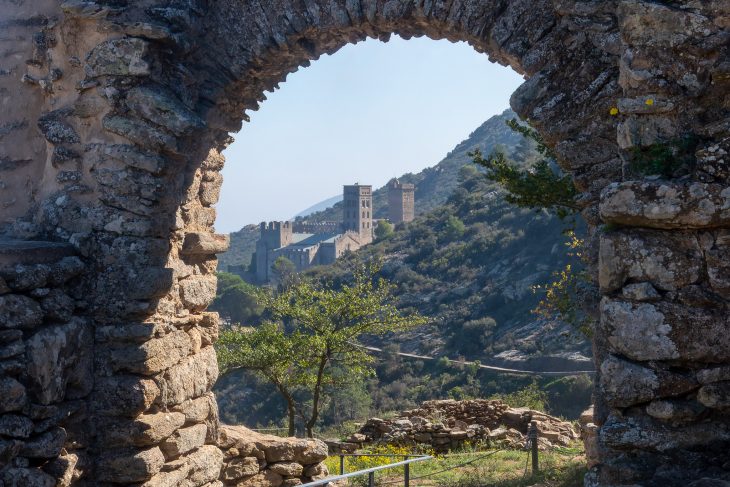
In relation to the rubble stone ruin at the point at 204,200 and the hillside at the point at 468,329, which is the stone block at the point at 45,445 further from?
the hillside at the point at 468,329

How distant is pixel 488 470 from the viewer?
8.44 metres

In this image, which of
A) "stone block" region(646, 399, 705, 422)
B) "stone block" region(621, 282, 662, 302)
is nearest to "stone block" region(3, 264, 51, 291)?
"stone block" region(621, 282, 662, 302)

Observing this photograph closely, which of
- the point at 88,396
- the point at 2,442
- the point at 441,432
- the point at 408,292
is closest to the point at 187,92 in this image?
the point at 88,396

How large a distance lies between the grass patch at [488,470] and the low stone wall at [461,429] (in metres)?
0.72

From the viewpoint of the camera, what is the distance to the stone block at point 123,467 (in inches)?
205

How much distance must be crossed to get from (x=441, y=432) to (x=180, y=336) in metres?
5.77

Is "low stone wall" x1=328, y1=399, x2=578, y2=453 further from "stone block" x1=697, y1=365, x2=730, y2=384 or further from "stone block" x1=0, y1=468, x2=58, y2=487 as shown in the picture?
"stone block" x1=697, y1=365, x2=730, y2=384

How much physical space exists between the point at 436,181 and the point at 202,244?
77.0 meters

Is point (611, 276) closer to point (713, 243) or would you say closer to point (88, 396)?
point (713, 243)

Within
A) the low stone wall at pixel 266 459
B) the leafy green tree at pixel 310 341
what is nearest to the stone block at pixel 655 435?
the low stone wall at pixel 266 459

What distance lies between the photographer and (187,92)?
5730 millimetres

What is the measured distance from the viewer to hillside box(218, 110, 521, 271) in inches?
2864

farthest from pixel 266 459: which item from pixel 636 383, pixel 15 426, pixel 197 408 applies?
pixel 636 383

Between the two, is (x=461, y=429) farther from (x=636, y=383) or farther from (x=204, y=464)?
(x=636, y=383)
